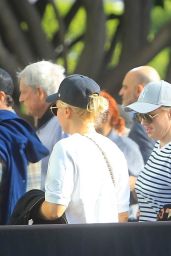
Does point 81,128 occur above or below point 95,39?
below

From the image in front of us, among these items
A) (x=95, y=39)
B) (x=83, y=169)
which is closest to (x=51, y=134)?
(x=83, y=169)

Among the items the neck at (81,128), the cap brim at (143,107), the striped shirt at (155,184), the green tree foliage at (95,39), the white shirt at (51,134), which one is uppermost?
the green tree foliage at (95,39)

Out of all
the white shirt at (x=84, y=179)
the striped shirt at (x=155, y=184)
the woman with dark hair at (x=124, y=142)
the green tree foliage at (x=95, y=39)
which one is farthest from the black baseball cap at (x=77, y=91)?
the green tree foliage at (x=95, y=39)

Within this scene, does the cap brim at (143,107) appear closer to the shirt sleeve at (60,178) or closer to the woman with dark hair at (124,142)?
the shirt sleeve at (60,178)

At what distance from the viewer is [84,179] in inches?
186

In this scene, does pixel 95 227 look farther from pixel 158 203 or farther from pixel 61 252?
pixel 158 203

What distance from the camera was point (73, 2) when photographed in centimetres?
1596

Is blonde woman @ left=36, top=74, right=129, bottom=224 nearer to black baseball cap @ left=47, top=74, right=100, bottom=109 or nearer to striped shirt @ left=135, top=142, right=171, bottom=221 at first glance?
black baseball cap @ left=47, top=74, right=100, bottom=109

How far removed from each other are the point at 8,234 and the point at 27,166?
128 centimetres

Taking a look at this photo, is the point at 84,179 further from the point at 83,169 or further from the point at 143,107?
the point at 143,107

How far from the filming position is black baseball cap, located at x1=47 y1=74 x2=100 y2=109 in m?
4.93

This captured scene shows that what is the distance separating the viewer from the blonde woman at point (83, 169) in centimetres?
465

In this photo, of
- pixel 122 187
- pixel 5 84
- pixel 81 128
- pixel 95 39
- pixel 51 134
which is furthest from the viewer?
pixel 95 39

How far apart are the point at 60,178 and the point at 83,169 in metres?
0.15
